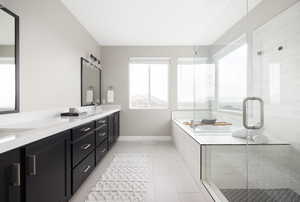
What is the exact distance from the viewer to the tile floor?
2.04 m

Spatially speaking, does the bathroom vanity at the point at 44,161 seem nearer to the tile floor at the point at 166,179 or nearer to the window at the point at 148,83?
the tile floor at the point at 166,179

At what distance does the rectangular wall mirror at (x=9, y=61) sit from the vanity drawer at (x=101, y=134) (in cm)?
126

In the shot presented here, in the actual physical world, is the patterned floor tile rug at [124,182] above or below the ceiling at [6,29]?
below

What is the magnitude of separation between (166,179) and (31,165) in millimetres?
1739

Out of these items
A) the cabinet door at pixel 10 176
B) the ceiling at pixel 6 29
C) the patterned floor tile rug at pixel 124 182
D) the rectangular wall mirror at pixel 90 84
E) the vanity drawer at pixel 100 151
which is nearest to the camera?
the cabinet door at pixel 10 176

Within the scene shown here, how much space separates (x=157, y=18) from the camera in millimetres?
3281

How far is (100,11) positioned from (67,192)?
2.68 m

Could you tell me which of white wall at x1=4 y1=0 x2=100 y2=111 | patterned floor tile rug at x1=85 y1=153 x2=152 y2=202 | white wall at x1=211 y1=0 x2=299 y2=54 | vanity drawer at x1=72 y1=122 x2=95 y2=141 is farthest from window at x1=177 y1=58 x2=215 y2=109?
white wall at x1=4 y1=0 x2=100 y2=111

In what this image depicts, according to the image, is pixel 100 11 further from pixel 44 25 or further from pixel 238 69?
pixel 238 69

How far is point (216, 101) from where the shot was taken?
2750mm

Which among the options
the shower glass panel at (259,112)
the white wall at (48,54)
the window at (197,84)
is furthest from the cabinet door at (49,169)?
the window at (197,84)

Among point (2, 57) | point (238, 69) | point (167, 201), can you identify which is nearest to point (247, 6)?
point (238, 69)

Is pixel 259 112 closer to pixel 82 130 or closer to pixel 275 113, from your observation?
pixel 275 113

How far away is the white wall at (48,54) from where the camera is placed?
1898 mm
